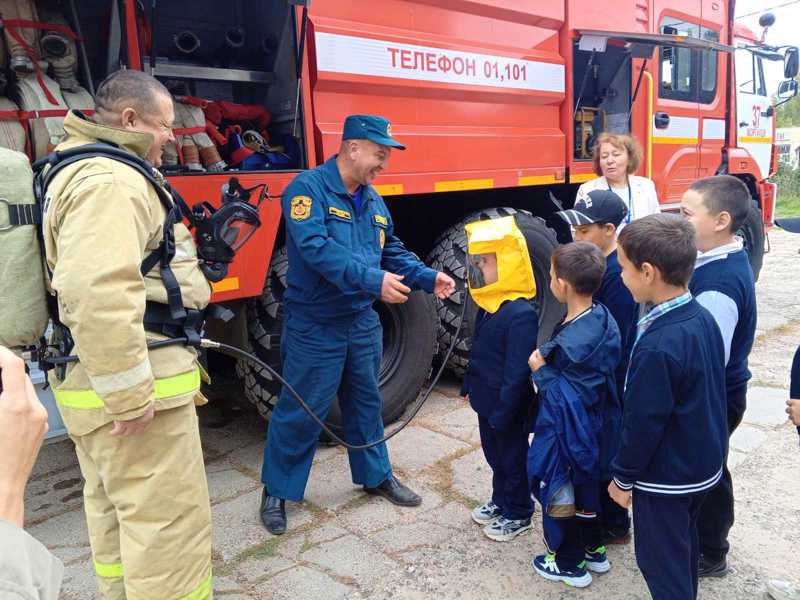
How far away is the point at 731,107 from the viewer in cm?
604

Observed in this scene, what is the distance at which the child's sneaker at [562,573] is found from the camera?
7.65 ft

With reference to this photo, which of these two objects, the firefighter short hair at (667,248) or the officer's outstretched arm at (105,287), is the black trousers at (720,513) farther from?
the officer's outstretched arm at (105,287)

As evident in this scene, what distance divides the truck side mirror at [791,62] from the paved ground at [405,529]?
3729 mm

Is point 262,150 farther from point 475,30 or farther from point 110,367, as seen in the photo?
point 110,367

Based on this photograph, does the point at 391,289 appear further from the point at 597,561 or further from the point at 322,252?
the point at 597,561

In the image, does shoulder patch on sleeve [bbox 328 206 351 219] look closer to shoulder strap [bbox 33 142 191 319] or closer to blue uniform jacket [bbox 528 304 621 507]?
shoulder strap [bbox 33 142 191 319]

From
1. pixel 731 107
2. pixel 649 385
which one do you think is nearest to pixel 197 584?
pixel 649 385

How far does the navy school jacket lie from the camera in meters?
1.82

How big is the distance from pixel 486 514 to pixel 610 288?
3.61 feet

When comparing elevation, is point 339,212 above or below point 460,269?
above

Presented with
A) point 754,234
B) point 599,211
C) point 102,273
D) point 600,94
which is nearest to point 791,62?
point 754,234

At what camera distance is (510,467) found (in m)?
2.57

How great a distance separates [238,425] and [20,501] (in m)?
3.23

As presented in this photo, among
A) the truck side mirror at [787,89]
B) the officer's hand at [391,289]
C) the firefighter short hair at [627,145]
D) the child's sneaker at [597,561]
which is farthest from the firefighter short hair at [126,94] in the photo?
the truck side mirror at [787,89]
